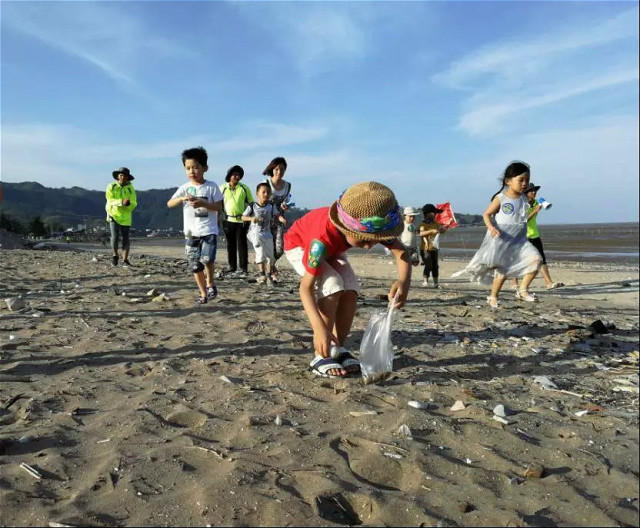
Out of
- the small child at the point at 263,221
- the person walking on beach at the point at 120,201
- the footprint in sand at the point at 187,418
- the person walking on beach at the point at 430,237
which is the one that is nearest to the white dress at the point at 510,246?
the person walking on beach at the point at 430,237

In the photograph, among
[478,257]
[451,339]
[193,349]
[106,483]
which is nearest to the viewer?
[106,483]

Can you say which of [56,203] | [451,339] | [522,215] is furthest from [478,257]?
[56,203]

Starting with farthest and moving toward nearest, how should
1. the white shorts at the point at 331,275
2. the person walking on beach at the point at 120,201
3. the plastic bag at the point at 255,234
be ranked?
1. the person walking on beach at the point at 120,201
2. the plastic bag at the point at 255,234
3. the white shorts at the point at 331,275

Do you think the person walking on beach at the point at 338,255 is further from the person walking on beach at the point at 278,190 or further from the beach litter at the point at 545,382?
the person walking on beach at the point at 278,190

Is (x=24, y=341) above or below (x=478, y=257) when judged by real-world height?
below

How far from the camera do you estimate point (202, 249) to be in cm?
606

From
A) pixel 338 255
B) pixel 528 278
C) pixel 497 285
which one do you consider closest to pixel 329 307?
pixel 338 255

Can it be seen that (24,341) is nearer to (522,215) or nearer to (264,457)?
(264,457)

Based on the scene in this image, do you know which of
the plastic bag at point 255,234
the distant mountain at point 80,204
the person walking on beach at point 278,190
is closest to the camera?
the person walking on beach at point 278,190

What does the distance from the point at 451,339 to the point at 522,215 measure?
8.33ft

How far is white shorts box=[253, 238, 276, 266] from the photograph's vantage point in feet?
26.3

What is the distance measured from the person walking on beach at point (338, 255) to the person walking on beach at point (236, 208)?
4.98m

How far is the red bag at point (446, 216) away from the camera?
9.36 m

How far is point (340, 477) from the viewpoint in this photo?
2.12m
